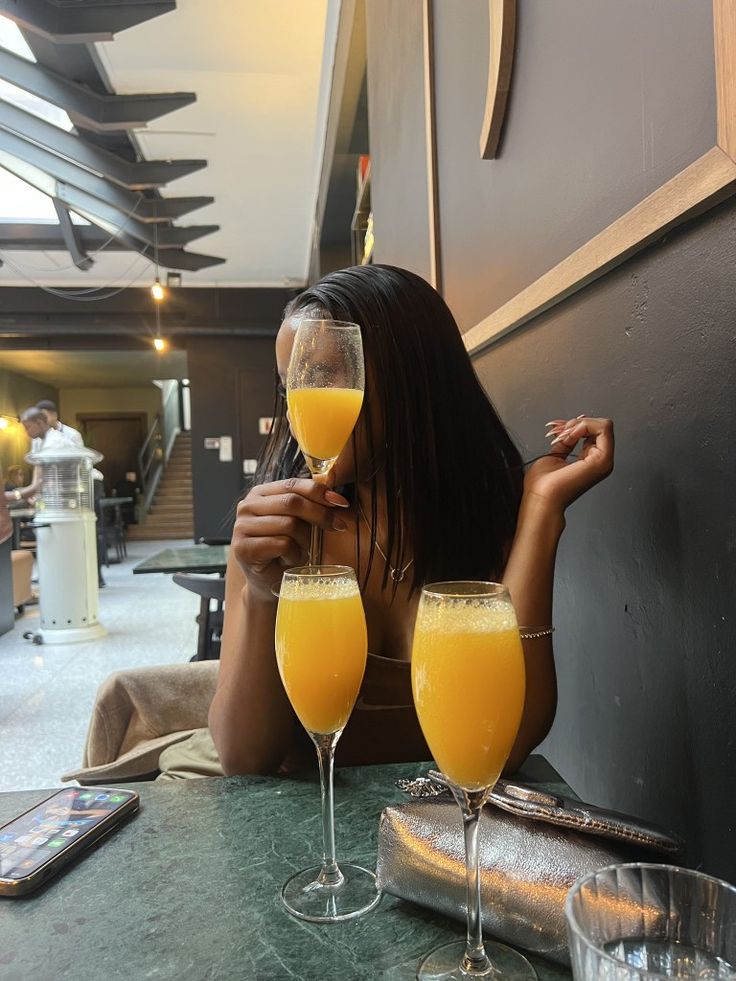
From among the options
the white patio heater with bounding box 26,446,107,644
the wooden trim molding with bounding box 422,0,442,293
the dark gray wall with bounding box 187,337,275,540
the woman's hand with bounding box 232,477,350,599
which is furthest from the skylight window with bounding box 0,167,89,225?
the woman's hand with bounding box 232,477,350,599

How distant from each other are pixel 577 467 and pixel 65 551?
197 inches

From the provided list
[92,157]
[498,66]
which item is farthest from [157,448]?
[498,66]

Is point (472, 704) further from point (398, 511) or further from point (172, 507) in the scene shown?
point (172, 507)

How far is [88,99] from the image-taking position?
416cm

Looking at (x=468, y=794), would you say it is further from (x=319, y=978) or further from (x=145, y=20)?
(x=145, y=20)

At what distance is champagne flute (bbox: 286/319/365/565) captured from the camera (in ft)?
2.87

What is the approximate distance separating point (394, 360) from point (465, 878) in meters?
0.76

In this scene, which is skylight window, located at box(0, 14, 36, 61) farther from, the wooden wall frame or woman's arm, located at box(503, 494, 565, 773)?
woman's arm, located at box(503, 494, 565, 773)

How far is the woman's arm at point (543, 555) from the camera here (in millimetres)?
896

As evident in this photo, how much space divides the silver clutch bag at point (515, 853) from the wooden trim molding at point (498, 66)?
1.18m

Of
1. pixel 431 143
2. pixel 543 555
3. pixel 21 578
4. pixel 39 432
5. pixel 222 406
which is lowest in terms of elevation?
pixel 21 578

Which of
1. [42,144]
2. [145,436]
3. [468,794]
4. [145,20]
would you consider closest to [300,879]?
[468,794]

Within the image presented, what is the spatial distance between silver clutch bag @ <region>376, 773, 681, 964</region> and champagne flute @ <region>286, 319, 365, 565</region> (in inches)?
13.9

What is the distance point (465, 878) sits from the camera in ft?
1.94
